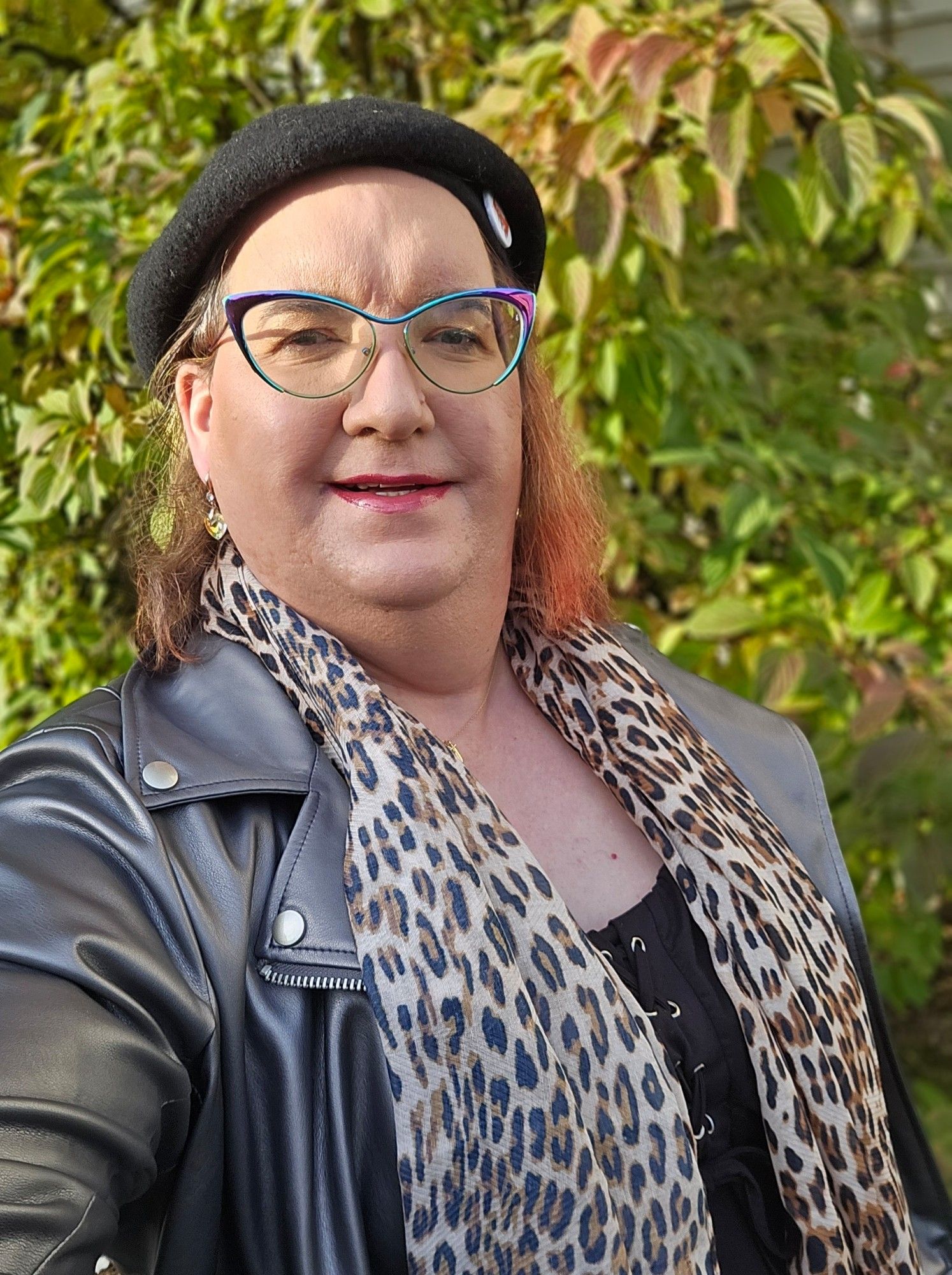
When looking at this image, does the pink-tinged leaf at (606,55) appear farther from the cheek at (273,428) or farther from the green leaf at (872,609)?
the green leaf at (872,609)

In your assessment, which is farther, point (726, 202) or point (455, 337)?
point (726, 202)

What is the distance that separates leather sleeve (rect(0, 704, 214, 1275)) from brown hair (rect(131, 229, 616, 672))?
0.34 m

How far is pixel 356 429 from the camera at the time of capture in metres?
1.39

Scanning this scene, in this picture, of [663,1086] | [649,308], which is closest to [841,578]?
[649,308]

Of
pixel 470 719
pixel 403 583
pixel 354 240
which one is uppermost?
pixel 354 240

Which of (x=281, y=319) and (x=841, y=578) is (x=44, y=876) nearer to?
(x=281, y=319)

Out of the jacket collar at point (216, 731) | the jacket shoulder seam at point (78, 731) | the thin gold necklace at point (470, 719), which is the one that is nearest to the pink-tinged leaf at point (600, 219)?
the thin gold necklace at point (470, 719)

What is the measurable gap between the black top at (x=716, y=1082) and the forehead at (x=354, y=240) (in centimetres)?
81

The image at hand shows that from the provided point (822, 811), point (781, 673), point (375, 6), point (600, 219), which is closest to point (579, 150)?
point (600, 219)

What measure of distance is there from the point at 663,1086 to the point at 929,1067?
8.73 feet

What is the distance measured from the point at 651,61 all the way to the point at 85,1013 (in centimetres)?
166

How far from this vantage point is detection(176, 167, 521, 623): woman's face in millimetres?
1386

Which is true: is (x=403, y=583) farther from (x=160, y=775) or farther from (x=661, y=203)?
(x=661, y=203)

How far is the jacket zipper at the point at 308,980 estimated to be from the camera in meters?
1.17
